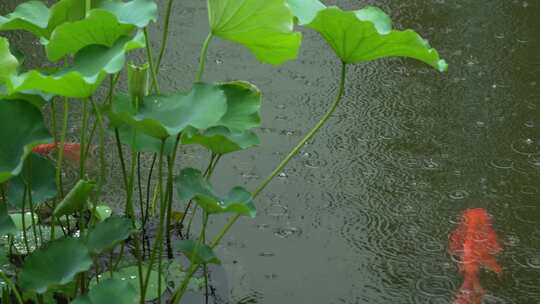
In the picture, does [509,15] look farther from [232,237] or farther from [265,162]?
[232,237]

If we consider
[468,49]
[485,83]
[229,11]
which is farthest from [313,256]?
[468,49]

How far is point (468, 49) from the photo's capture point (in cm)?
255

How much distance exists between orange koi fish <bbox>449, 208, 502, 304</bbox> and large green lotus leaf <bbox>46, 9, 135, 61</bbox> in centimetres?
79

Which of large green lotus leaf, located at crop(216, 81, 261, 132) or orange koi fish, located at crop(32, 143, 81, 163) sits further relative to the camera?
orange koi fish, located at crop(32, 143, 81, 163)

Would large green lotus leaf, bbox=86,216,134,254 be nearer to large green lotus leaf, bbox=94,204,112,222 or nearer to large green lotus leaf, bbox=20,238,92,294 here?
large green lotus leaf, bbox=20,238,92,294

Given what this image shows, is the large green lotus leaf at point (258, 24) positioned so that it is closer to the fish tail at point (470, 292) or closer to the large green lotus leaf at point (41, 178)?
the large green lotus leaf at point (41, 178)

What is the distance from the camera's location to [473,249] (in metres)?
1.77

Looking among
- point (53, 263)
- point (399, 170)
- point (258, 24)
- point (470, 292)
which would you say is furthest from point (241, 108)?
point (399, 170)

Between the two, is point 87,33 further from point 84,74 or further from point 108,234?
point 108,234

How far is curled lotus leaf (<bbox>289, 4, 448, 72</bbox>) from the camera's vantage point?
1.33 meters

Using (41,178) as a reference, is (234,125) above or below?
above

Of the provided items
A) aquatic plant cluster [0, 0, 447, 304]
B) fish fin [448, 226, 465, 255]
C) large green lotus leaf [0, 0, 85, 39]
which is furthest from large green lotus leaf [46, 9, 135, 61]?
fish fin [448, 226, 465, 255]

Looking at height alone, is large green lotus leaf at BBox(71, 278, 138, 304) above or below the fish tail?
below

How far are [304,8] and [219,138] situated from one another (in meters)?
0.27
